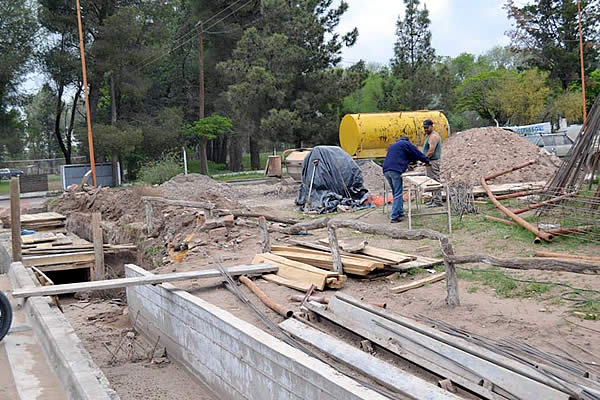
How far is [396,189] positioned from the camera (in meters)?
12.6

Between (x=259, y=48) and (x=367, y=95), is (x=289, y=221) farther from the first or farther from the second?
(x=367, y=95)

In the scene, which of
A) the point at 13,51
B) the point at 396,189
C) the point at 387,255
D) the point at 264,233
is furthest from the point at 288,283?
the point at 13,51

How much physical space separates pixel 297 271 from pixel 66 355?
10.7ft

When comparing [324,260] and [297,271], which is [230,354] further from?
[324,260]

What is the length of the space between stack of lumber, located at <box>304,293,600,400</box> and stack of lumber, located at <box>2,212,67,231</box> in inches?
614

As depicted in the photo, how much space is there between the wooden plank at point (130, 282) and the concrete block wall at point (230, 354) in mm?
220

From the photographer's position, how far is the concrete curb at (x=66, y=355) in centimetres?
626

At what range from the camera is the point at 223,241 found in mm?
12555

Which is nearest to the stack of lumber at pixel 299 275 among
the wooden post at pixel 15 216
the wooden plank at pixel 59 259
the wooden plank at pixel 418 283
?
the wooden plank at pixel 418 283

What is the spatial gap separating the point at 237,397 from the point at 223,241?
5.32 meters

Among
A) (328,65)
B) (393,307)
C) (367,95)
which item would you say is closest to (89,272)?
(393,307)

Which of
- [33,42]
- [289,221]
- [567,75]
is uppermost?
[33,42]

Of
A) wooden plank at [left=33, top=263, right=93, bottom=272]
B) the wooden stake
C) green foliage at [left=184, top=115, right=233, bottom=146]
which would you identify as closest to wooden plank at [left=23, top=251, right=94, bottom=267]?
wooden plank at [left=33, top=263, right=93, bottom=272]

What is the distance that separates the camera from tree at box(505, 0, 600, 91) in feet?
136
